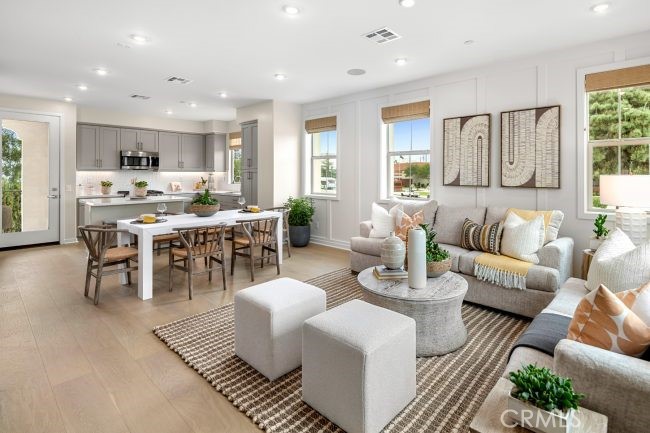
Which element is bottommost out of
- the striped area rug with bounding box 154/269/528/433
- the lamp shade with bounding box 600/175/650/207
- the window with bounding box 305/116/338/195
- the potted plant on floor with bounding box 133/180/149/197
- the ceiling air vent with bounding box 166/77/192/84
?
the striped area rug with bounding box 154/269/528/433

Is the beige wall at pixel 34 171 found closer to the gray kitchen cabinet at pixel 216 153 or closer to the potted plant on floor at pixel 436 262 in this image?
the gray kitchen cabinet at pixel 216 153

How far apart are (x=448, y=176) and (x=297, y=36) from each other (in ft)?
8.77

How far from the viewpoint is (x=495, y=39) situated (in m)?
3.81

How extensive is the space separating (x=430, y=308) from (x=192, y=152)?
320 inches

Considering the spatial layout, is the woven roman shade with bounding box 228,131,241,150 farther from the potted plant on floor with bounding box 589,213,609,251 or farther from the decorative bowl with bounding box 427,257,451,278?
the potted plant on floor with bounding box 589,213,609,251

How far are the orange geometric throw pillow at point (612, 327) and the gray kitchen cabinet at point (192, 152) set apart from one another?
8.97 metres

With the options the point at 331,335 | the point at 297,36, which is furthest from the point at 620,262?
the point at 297,36

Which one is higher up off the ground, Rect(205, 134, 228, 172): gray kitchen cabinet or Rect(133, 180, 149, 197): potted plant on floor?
Rect(205, 134, 228, 172): gray kitchen cabinet

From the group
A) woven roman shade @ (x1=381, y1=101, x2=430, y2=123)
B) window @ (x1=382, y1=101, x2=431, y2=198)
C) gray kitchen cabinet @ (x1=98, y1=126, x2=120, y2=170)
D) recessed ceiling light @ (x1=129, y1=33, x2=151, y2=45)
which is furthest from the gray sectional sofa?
gray kitchen cabinet @ (x1=98, y1=126, x2=120, y2=170)

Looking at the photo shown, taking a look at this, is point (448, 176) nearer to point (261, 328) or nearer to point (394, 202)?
point (394, 202)

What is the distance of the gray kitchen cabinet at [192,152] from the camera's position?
9.12 metres

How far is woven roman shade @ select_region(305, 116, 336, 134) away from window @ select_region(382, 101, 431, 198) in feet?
3.57

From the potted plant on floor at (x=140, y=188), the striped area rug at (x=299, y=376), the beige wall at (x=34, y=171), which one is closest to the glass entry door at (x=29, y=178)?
the beige wall at (x=34, y=171)

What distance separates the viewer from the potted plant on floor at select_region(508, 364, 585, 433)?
1.19m
